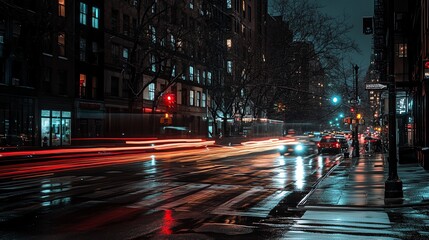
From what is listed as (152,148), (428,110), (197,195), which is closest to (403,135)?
(428,110)

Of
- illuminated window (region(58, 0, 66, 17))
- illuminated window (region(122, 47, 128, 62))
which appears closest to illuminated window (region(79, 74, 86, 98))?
illuminated window (region(58, 0, 66, 17))

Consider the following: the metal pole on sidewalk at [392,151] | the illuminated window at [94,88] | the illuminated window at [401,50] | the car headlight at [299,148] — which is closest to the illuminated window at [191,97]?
the illuminated window at [94,88]

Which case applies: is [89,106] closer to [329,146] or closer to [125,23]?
[125,23]

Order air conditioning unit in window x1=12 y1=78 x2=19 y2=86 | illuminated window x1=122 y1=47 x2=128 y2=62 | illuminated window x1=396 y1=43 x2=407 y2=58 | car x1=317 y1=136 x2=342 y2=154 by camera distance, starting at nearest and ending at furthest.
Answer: illuminated window x1=396 y1=43 x2=407 y2=58 < air conditioning unit in window x1=12 y1=78 x2=19 y2=86 < car x1=317 y1=136 x2=342 y2=154 < illuminated window x1=122 y1=47 x2=128 y2=62

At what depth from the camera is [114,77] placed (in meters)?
50.6

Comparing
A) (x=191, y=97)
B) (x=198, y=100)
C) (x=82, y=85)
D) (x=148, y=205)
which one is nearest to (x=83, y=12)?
(x=82, y=85)

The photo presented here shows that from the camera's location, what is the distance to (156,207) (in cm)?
1242

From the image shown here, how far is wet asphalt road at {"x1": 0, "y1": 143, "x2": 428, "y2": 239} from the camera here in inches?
371

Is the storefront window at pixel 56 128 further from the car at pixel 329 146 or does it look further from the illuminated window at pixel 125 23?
the car at pixel 329 146

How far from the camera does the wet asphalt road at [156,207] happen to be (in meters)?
9.42

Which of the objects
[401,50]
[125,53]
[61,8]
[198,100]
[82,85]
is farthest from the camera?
[198,100]

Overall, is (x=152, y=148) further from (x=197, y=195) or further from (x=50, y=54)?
(x=197, y=195)

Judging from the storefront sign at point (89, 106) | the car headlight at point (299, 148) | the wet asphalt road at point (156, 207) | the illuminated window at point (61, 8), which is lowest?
the wet asphalt road at point (156, 207)

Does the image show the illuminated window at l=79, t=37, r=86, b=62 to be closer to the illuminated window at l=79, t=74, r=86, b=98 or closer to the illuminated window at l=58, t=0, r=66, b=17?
the illuminated window at l=79, t=74, r=86, b=98
